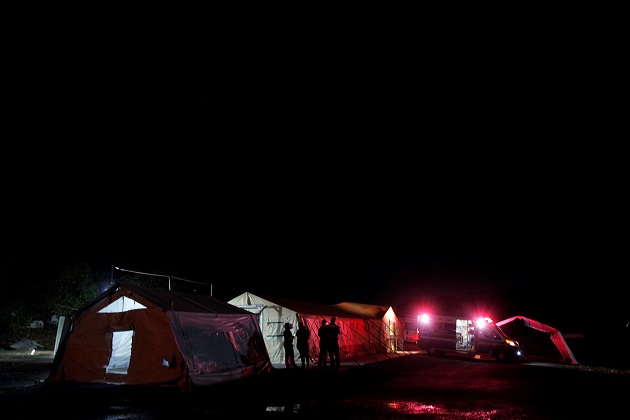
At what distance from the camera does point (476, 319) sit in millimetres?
23188

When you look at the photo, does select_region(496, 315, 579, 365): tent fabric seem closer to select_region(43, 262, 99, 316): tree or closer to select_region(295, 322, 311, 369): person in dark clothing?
select_region(295, 322, 311, 369): person in dark clothing

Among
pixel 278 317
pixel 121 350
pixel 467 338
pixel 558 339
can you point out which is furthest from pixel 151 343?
pixel 467 338

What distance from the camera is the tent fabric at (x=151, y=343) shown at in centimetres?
1113

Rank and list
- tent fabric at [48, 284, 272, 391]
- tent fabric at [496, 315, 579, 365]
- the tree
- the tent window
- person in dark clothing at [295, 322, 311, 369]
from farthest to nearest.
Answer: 1. the tree
2. tent fabric at [496, 315, 579, 365]
3. person in dark clothing at [295, 322, 311, 369]
4. the tent window
5. tent fabric at [48, 284, 272, 391]

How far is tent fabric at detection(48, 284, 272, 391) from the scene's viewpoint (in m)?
11.1

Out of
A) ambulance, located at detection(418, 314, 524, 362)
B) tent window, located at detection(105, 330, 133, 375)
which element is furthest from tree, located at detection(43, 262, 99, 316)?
ambulance, located at detection(418, 314, 524, 362)

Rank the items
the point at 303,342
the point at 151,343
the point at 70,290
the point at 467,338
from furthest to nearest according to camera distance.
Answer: the point at 70,290
the point at 467,338
the point at 303,342
the point at 151,343

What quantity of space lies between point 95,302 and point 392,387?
819cm

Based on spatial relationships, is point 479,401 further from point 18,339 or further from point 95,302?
point 18,339

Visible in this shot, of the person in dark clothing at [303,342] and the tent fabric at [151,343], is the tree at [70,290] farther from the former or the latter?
the person in dark clothing at [303,342]

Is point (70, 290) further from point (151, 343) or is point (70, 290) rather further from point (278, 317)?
point (151, 343)

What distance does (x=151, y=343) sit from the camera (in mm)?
11422

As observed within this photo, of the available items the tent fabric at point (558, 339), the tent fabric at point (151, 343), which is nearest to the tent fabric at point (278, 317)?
the tent fabric at point (151, 343)

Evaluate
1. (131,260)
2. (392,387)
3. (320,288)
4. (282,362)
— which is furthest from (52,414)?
(320,288)
